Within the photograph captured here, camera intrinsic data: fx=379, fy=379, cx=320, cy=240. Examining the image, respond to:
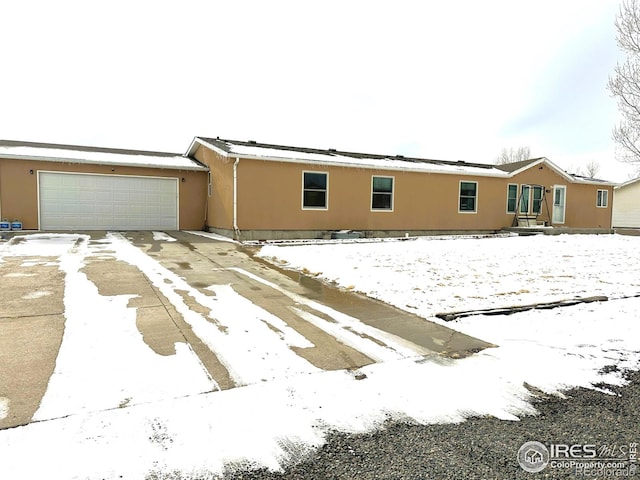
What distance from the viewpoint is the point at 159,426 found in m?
2.22

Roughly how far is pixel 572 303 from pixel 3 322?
270 inches

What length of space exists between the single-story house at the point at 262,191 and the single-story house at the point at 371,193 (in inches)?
1.6

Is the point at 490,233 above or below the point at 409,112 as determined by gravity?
below

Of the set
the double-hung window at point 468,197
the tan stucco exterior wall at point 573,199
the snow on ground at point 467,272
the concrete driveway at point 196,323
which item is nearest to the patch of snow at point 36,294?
the concrete driveway at point 196,323

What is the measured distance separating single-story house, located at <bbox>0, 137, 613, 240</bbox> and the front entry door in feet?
2.08

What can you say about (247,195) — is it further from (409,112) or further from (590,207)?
(590,207)

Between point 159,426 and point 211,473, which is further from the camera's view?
point 159,426

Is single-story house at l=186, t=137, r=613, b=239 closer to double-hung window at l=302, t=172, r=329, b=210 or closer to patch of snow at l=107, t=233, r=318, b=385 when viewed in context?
double-hung window at l=302, t=172, r=329, b=210

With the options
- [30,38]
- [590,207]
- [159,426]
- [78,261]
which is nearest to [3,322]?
[159,426]

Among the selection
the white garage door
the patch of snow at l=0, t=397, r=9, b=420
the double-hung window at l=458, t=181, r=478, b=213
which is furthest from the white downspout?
the patch of snow at l=0, t=397, r=9, b=420

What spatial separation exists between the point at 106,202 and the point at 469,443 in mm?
15697

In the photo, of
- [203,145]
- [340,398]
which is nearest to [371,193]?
[203,145]

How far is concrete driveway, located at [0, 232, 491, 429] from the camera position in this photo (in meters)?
3.02

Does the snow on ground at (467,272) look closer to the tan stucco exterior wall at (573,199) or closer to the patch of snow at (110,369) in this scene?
the patch of snow at (110,369)
